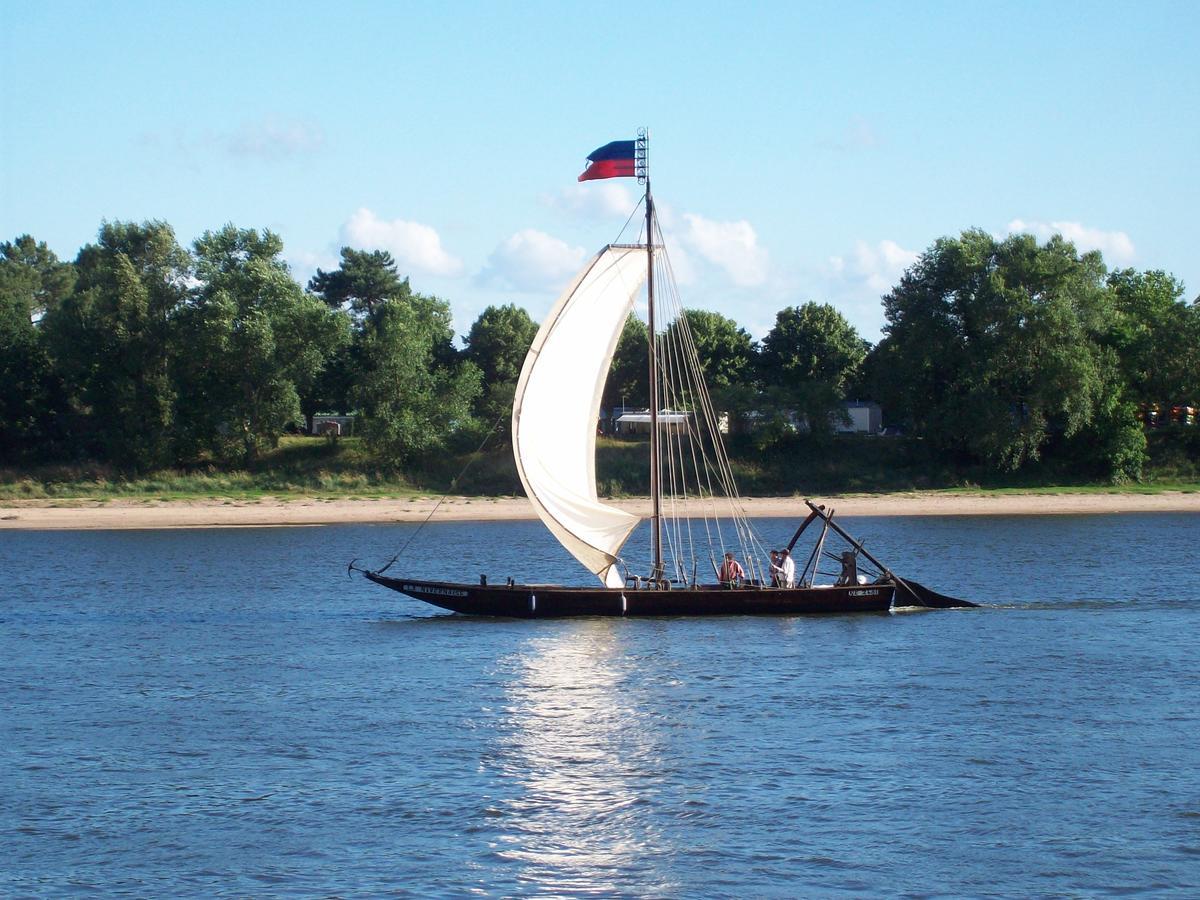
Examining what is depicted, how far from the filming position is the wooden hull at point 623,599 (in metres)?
39.4

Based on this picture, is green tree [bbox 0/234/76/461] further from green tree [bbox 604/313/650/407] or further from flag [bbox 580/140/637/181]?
flag [bbox 580/140/637/181]

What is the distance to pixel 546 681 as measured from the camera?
1289 inches

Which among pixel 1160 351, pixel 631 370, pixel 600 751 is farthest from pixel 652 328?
pixel 631 370

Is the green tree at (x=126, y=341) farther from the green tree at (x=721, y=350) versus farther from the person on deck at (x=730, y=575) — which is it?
the person on deck at (x=730, y=575)

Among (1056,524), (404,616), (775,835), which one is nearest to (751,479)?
(1056,524)

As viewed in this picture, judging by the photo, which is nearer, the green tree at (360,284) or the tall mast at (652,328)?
the tall mast at (652,328)

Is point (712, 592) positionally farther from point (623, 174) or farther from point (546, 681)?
point (623, 174)

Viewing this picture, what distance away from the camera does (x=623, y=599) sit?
3941 centimetres

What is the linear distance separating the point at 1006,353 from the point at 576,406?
52.2 meters

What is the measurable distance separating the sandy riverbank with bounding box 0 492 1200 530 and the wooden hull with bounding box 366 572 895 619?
36114 millimetres

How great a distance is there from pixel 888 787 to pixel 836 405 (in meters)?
69.4

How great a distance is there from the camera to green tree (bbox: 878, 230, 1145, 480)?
83688 mm

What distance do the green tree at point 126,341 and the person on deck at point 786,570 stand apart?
5843cm

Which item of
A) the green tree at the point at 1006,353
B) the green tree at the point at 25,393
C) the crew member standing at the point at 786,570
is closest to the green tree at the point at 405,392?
the green tree at the point at 25,393
